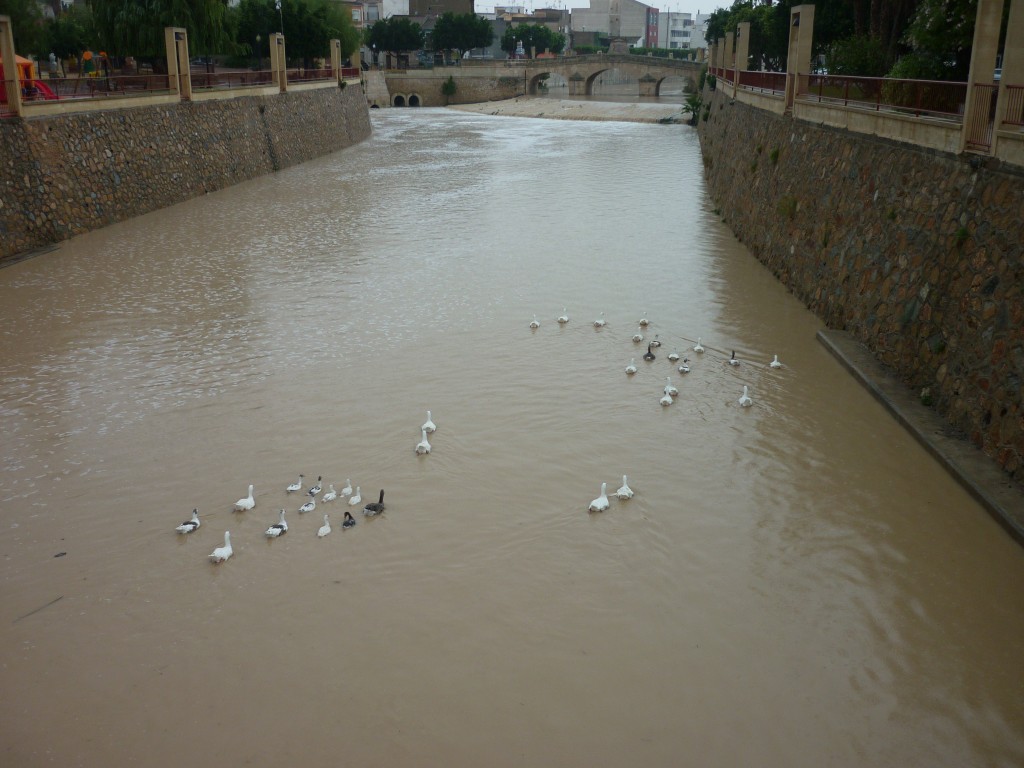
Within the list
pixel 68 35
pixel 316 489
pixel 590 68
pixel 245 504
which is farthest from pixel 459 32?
pixel 245 504

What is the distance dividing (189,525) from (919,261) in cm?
850

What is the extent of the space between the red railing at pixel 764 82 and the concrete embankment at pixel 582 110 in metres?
28.2

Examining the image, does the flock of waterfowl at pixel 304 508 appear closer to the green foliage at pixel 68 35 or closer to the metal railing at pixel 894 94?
the metal railing at pixel 894 94

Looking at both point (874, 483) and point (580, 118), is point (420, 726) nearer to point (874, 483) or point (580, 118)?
point (874, 483)

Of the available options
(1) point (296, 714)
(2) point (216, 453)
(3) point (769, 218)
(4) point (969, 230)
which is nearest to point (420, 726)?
(1) point (296, 714)

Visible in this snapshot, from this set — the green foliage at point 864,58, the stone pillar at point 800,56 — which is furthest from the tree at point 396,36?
the stone pillar at point 800,56

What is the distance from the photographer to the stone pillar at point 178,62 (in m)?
26.1

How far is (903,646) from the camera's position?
21.9 ft

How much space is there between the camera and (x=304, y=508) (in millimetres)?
8547

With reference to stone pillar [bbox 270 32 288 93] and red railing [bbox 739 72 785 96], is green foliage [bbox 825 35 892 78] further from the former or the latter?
stone pillar [bbox 270 32 288 93]

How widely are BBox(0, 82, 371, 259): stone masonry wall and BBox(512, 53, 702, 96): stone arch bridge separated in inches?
1916

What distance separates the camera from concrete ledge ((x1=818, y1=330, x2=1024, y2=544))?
7973 millimetres

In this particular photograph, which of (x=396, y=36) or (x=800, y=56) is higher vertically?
(x=396, y=36)

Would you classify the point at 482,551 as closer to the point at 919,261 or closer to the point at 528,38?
the point at 919,261
